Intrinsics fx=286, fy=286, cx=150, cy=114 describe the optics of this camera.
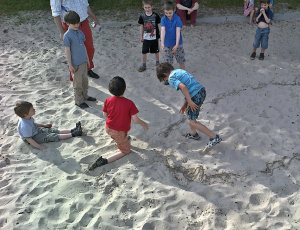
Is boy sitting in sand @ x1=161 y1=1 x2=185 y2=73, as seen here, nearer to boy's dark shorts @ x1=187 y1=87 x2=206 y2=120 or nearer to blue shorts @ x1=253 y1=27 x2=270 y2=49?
boy's dark shorts @ x1=187 y1=87 x2=206 y2=120

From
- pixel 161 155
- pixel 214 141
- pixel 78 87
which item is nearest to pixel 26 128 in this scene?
pixel 78 87

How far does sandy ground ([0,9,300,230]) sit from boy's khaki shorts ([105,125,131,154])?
0.14 metres

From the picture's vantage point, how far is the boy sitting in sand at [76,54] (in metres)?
4.25

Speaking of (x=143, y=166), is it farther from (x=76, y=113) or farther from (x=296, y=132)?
(x=296, y=132)

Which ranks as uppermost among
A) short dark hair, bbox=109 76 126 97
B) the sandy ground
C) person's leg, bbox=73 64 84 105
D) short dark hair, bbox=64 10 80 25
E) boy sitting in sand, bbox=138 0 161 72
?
short dark hair, bbox=64 10 80 25

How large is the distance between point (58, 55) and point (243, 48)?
14.6 feet

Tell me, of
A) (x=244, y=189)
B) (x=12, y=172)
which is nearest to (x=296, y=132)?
(x=244, y=189)

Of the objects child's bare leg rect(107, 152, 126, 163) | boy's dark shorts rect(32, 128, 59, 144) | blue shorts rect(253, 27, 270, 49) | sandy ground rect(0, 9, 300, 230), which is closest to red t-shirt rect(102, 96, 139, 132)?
child's bare leg rect(107, 152, 126, 163)

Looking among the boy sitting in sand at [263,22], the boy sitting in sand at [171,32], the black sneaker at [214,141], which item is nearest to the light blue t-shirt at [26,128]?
the black sneaker at [214,141]

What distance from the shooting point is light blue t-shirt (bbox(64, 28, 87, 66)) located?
4371 mm

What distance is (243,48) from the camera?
274 inches

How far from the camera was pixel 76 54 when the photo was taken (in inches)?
179

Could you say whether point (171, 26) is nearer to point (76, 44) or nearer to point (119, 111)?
point (76, 44)

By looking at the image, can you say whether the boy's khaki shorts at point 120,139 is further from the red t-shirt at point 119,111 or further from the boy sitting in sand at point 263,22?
the boy sitting in sand at point 263,22
